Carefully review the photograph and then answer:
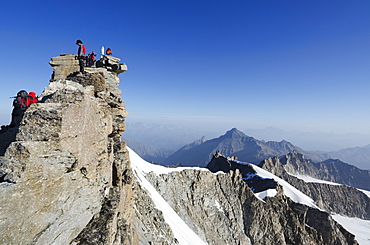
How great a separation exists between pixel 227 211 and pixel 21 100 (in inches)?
1930

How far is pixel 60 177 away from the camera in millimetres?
8094

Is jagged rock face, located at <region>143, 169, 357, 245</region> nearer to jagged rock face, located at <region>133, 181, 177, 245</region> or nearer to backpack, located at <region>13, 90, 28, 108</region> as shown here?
jagged rock face, located at <region>133, 181, 177, 245</region>

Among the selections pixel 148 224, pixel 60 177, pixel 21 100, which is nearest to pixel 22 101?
pixel 21 100

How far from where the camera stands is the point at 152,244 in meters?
17.3

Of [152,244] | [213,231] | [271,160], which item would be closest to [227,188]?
[213,231]

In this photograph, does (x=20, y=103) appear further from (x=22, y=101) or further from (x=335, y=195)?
(x=335, y=195)

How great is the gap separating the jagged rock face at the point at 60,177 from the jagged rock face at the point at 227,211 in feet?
87.2

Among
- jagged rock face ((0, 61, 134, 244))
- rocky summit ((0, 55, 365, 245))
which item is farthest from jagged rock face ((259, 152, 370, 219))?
jagged rock face ((0, 61, 134, 244))

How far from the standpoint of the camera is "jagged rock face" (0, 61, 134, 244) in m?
6.52

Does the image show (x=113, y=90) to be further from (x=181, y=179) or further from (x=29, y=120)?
(x=181, y=179)

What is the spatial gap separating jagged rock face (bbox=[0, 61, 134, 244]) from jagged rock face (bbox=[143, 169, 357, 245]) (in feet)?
87.2

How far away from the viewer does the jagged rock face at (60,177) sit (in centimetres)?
652

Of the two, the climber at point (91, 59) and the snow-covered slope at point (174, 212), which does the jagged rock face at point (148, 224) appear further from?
the climber at point (91, 59)

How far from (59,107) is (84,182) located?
164 inches
